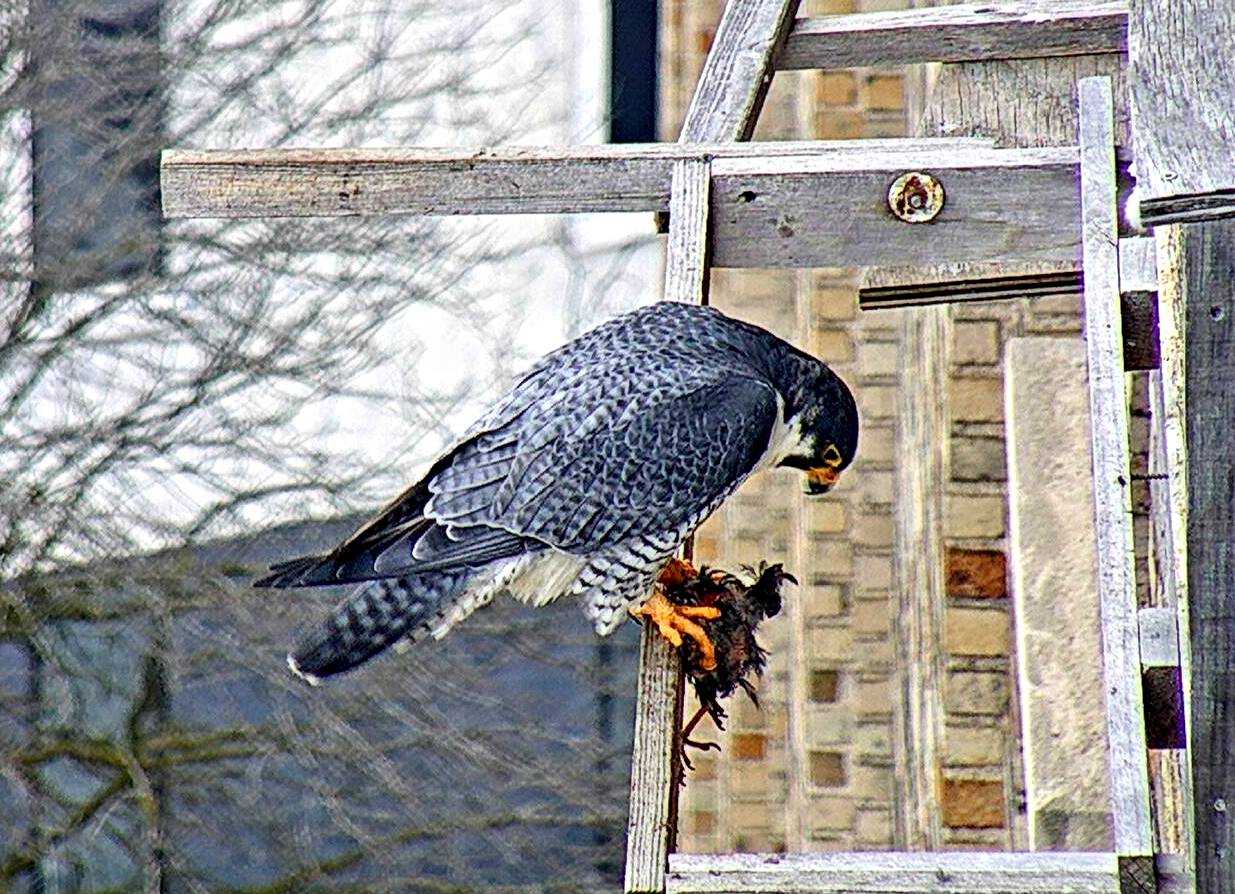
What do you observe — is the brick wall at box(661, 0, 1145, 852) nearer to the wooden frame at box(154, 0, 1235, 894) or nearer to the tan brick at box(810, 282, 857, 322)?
the tan brick at box(810, 282, 857, 322)

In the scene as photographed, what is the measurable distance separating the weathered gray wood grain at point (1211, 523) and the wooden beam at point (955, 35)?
5.82ft

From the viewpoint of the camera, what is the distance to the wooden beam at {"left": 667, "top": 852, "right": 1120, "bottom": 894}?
6.52 ft

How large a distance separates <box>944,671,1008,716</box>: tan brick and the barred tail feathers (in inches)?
78.2

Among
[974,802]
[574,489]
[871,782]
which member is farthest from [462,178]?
[871,782]

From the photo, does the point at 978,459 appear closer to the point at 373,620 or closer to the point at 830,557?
the point at 830,557

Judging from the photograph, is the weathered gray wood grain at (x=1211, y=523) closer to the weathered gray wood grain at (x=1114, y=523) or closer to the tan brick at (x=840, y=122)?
the weathered gray wood grain at (x=1114, y=523)

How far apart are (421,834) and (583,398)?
327 cm

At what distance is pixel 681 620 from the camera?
2955 millimetres

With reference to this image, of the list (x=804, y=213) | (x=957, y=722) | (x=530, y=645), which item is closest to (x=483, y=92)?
(x=530, y=645)

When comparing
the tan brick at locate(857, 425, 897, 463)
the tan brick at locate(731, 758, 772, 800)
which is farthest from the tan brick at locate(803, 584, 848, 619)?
the tan brick at locate(731, 758, 772, 800)

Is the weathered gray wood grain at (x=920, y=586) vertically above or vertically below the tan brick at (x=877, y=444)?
below

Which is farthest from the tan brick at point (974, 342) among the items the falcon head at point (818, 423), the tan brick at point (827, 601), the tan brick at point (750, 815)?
the tan brick at point (750, 815)

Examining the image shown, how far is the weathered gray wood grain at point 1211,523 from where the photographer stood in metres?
1.91

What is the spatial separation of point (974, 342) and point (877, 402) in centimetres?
98
